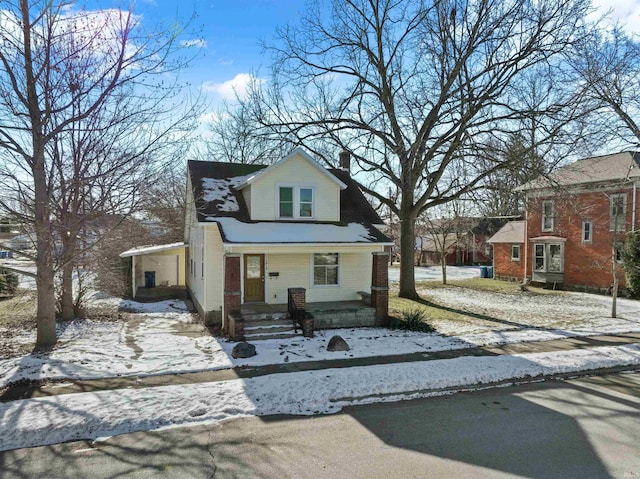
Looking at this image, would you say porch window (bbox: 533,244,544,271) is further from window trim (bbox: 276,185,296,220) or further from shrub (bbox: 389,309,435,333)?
window trim (bbox: 276,185,296,220)

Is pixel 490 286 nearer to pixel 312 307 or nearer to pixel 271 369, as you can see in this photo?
pixel 312 307

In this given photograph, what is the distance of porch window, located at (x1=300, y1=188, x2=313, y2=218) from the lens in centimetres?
1539

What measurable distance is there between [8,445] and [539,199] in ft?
95.7

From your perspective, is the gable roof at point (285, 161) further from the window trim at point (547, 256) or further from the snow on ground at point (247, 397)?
the window trim at point (547, 256)

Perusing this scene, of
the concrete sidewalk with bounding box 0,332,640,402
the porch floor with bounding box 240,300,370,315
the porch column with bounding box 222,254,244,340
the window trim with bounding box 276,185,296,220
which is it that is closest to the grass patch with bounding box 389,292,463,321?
the porch floor with bounding box 240,300,370,315

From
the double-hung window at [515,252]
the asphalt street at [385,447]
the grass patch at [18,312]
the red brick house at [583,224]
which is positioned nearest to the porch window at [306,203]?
the asphalt street at [385,447]

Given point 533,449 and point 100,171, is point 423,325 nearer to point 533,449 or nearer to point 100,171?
point 533,449

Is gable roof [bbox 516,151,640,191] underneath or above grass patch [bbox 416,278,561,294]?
above

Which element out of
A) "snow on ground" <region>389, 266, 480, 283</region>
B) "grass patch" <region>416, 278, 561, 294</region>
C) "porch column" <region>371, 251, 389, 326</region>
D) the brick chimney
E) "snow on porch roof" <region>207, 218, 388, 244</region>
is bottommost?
"snow on ground" <region>389, 266, 480, 283</region>

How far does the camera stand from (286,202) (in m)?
15.2

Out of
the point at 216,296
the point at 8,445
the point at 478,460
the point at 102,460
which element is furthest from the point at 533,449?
the point at 216,296

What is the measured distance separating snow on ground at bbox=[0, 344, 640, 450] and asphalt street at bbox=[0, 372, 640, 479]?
1.14 ft

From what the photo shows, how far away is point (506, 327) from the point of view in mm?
14523

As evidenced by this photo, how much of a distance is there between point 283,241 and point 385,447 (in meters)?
8.21
